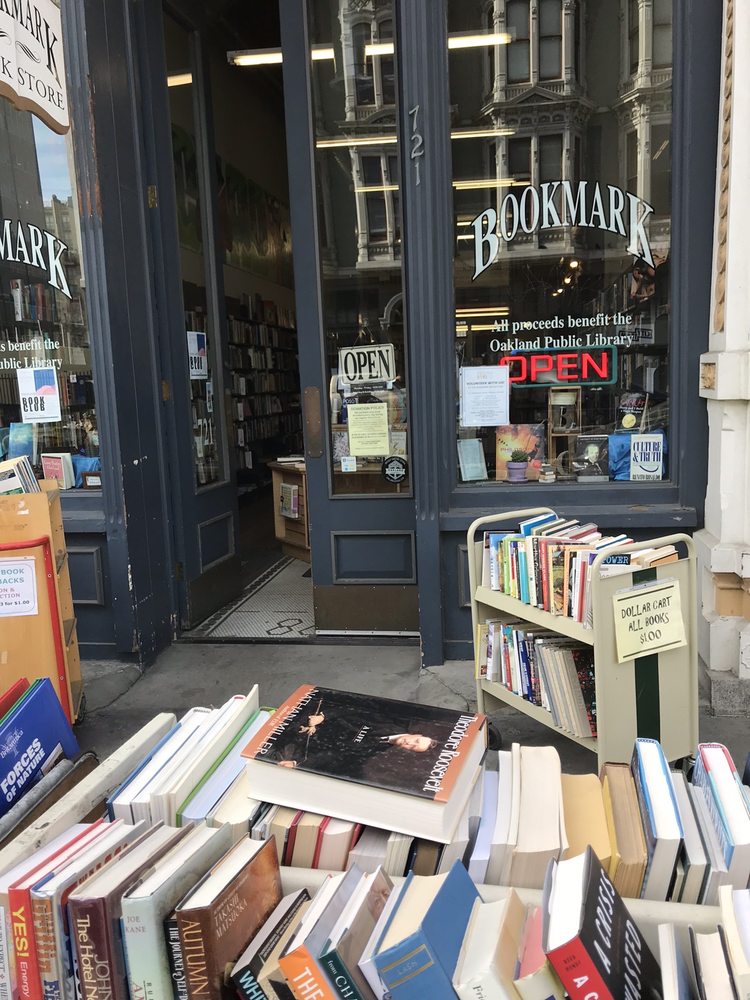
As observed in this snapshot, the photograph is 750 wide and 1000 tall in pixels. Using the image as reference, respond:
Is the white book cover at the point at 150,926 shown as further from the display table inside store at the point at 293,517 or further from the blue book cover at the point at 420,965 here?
the display table inside store at the point at 293,517

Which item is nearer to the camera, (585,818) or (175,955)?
(175,955)

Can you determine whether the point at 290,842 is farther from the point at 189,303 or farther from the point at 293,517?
the point at 293,517

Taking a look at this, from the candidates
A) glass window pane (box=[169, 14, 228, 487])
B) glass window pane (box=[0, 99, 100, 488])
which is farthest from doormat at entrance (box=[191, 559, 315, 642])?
glass window pane (box=[0, 99, 100, 488])

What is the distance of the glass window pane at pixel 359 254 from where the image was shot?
434 cm

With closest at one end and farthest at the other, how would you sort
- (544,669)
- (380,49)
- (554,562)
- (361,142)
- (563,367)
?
(554,562) < (544,669) < (563,367) < (380,49) < (361,142)

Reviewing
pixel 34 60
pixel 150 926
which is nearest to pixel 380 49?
pixel 34 60

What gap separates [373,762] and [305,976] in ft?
1.30

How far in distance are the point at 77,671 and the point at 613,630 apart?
2.57m

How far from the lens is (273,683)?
4.19m

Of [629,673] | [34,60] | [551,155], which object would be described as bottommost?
[629,673]

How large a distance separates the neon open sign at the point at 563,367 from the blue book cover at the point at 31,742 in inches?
121

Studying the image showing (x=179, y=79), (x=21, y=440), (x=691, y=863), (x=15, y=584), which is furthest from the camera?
(x=179, y=79)

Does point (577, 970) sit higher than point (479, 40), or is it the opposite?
point (479, 40)

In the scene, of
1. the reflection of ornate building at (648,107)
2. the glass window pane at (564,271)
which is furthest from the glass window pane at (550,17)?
the reflection of ornate building at (648,107)
